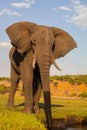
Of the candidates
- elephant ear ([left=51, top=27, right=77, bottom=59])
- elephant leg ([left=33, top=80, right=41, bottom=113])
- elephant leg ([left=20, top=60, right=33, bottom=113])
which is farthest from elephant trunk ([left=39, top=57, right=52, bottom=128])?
elephant leg ([left=33, top=80, right=41, bottom=113])

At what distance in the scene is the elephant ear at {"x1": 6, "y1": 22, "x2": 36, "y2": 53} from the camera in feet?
63.0

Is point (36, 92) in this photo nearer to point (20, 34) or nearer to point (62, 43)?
point (62, 43)

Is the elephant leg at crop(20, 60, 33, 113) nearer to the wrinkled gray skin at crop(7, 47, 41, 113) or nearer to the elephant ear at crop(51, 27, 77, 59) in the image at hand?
the wrinkled gray skin at crop(7, 47, 41, 113)

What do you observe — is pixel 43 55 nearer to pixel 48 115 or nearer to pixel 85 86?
pixel 48 115

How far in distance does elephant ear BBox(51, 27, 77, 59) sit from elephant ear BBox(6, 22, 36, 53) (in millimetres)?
1314

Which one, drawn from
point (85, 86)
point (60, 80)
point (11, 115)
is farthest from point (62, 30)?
point (60, 80)

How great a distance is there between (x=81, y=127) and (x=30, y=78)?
134 inches

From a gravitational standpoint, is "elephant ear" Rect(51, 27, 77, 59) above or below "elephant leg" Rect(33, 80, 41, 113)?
above

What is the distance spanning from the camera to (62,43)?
20531 mm

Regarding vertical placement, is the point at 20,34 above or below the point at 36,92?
above

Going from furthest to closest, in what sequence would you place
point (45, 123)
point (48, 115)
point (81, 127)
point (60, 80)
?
point (60, 80) → point (81, 127) → point (45, 123) → point (48, 115)

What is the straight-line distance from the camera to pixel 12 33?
19453 mm

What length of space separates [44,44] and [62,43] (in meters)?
3.17

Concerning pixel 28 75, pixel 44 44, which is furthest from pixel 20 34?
pixel 44 44
